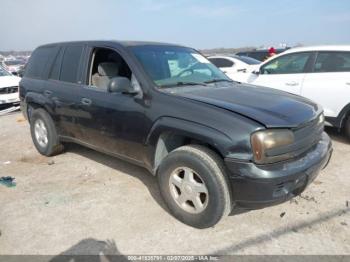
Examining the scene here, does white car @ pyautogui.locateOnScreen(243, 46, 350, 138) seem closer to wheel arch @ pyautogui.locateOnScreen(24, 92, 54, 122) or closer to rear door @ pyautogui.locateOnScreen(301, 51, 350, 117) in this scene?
rear door @ pyautogui.locateOnScreen(301, 51, 350, 117)

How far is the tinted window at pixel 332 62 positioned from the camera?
6.30 metres

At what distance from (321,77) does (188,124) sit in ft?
13.5

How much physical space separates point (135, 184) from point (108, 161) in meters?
1.08

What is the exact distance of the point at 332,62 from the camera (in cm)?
647

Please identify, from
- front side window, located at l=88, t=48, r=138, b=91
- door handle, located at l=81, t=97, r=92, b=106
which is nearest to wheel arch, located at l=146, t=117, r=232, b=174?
door handle, located at l=81, t=97, r=92, b=106

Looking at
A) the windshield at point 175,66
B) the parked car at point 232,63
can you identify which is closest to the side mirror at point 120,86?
the windshield at point 175,66

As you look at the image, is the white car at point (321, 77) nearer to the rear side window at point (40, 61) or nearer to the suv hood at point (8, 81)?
the rear side window at point (40, 61)

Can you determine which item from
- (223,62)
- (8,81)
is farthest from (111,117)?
(223,62)

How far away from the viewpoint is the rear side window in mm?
5648

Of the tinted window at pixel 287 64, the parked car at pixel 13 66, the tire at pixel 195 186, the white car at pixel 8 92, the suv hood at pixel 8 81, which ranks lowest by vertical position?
the parked car at pixel 13 66

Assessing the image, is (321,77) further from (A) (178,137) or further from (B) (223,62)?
(B) (223,62)

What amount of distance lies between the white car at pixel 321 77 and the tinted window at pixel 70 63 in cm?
396

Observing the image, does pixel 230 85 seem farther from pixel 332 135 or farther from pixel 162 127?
pixel 332 135

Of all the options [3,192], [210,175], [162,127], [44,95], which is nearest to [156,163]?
[162,127]
